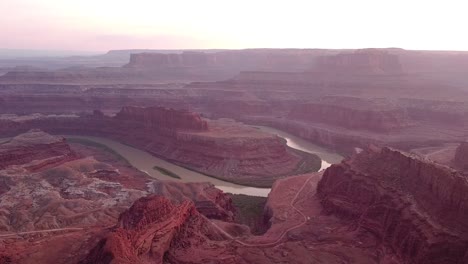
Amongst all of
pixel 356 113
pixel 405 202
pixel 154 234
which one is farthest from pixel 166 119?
pixel 405 202

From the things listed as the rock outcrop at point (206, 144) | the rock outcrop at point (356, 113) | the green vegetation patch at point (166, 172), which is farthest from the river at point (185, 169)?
the rock outcrop at point (356, 113)

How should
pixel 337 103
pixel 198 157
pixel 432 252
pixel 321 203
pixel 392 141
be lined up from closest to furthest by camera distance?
1. pixel 432 252
2. pixel 321 203
3. pixel 198 157
4. pixel 392 141
5. pixel 337 103

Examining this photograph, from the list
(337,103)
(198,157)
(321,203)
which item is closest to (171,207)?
(321,203)

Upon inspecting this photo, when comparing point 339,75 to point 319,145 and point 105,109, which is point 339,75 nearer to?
point 319,145

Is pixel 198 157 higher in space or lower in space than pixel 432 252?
lower

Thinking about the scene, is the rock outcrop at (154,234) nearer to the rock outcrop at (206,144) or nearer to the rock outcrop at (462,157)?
the rock outcrop at (206,144)

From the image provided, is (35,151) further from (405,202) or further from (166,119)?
(405,202)

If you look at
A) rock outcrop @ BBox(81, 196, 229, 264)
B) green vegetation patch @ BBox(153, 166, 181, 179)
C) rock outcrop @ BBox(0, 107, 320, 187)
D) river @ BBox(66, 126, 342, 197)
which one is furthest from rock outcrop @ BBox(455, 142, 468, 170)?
green vegetation patch @ BBox(153, 166, 181, 179)
